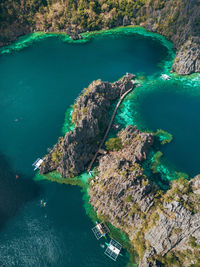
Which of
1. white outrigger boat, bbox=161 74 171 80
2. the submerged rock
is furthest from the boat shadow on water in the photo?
the submerged rock

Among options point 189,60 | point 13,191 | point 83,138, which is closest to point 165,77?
point 189,60

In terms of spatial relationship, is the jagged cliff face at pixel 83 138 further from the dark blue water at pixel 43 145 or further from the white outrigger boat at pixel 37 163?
the dark blue water at pixel 43 145

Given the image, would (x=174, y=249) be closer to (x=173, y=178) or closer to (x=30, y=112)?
(x=173, y=178)

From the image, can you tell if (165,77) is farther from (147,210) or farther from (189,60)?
(147,210)

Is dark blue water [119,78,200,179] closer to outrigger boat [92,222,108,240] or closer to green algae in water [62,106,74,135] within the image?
green algae in water [62,106,74,135]

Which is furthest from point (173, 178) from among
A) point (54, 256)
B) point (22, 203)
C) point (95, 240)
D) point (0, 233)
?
point (0, 233)

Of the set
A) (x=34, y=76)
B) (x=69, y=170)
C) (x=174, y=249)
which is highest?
(x=34, y=76)

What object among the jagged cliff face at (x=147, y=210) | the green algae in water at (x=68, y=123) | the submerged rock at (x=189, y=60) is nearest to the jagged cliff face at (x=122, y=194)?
the jagged cliff face at (x=147, y=210)
